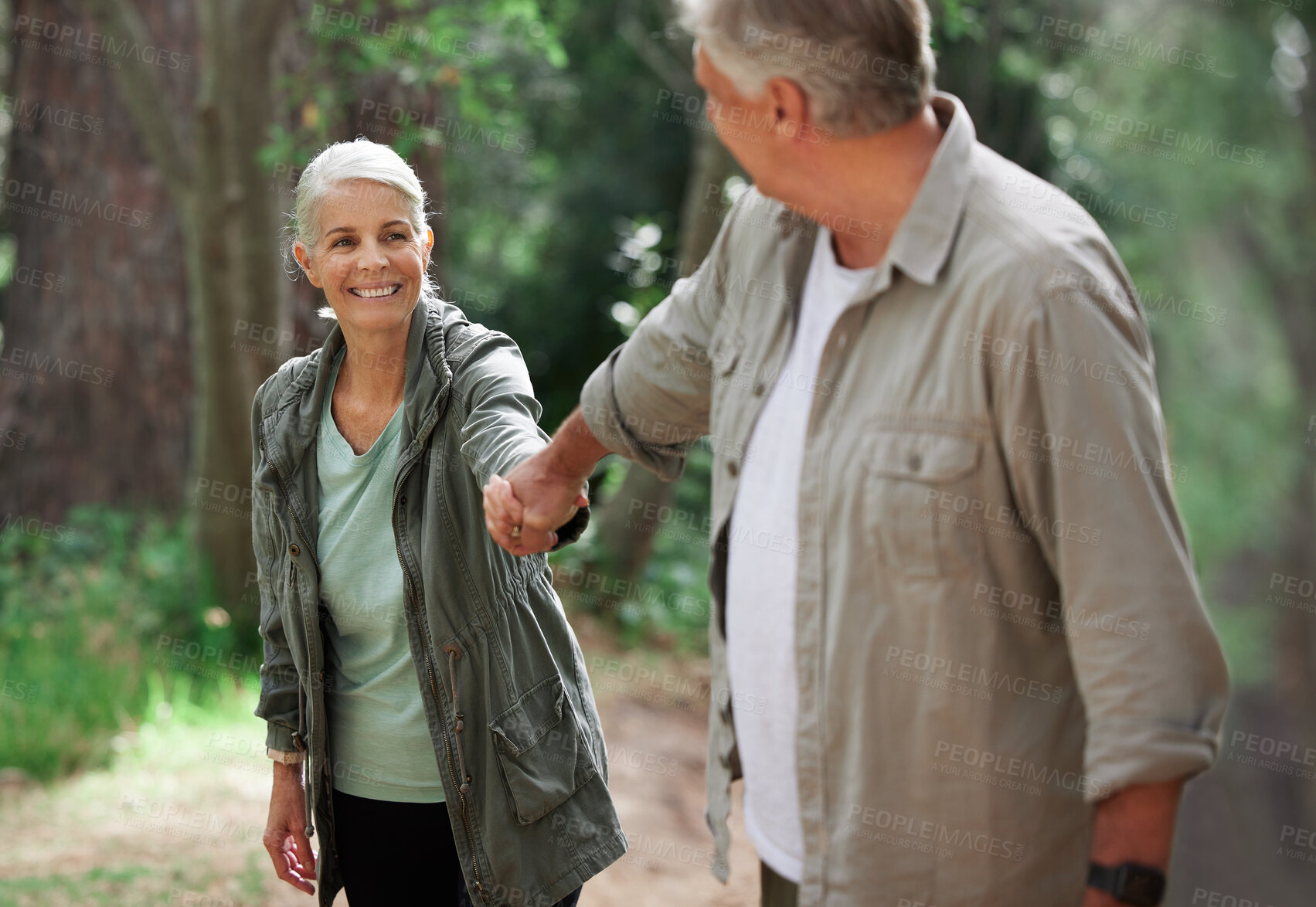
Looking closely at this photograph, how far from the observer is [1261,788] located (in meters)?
19.3

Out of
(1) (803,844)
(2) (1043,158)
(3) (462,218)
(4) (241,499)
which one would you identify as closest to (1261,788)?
(2) (1043,158)

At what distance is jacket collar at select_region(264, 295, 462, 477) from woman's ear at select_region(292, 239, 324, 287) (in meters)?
0.12

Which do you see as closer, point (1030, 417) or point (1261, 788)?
point (1030, 417)

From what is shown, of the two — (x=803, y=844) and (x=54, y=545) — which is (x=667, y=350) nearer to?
(x=803, y=844)

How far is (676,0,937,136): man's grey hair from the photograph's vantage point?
1.64m

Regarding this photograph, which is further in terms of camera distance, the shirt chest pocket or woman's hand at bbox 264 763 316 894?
woman's hand at bbox 264 763 316 894

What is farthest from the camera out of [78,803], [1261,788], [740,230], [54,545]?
[1261,788]

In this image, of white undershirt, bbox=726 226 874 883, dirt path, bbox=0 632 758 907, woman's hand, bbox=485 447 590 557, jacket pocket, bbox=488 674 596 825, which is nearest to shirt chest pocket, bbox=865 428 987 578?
white undershirt, bbox=726 226 874 883

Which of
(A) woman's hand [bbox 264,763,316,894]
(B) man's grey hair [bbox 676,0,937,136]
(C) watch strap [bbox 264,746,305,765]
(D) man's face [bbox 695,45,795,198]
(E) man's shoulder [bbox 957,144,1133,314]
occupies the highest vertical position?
(B) man's grey hair [bbox 676,0,937,136]

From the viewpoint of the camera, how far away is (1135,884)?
1529 mm

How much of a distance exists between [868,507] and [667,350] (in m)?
0.64

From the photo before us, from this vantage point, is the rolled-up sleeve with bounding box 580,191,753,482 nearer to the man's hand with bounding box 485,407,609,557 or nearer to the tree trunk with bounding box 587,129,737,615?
the man's hand with bounding box 485,407,609,557

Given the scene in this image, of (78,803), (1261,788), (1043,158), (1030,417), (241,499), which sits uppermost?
(1030,417)

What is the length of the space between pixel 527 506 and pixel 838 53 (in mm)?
989
